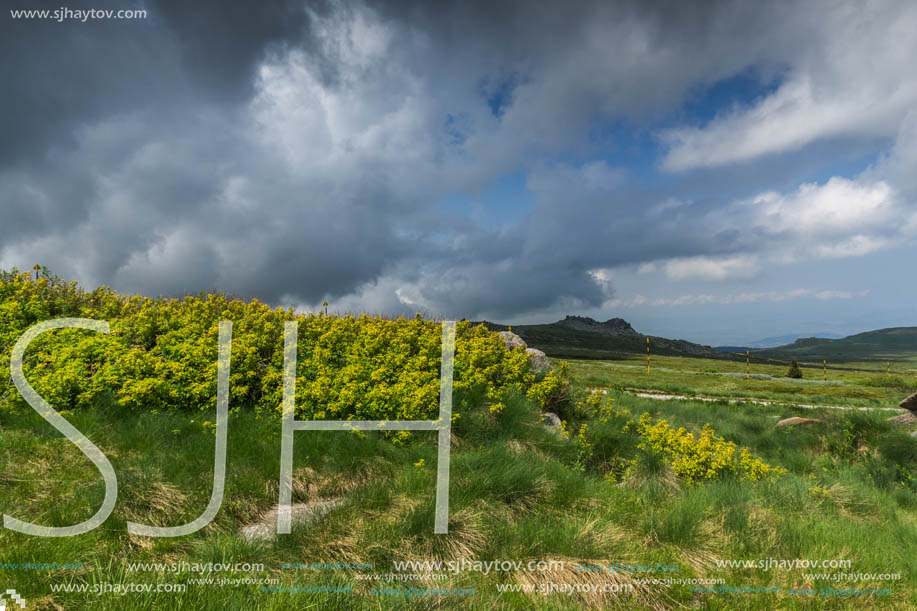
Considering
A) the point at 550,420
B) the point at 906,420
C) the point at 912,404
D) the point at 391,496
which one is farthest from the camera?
the point at 912,404

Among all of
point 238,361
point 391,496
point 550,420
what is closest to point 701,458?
point 550,420

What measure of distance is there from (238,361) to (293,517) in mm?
3494

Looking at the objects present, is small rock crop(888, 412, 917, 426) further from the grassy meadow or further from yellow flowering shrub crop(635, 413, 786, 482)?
yellow flowering shrub crop(635, 413, 786, 482)

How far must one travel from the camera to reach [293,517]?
449 cm

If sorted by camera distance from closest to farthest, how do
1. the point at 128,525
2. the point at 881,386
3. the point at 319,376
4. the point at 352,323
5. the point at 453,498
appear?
1. the point at 128,525
2. the point at 453,498
3. the point at 319,376
4. the point at 352,323
5. the point at 881,386

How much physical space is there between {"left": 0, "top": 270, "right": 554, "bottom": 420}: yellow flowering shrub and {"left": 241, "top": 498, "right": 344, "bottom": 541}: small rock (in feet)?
5.36

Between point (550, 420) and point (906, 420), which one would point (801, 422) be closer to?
point (906, 420)

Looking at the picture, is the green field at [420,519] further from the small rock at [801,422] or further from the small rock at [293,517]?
the small rock at [801,422]

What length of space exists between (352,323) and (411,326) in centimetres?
137

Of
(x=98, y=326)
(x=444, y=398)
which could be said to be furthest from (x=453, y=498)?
(x=98, y=326)

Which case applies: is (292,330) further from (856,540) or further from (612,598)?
(856,540)

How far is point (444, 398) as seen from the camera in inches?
279

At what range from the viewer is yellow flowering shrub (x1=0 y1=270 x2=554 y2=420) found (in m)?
6.41

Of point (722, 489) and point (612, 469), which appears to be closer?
point (722, 489)
